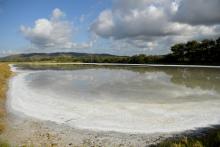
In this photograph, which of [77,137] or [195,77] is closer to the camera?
[77,137]

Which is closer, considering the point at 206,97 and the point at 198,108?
the point at 198,108

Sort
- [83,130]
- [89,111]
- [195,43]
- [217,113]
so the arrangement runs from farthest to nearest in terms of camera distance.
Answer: [195,43], [89,111], [217,113], [83,130]

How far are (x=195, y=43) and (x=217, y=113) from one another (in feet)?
153

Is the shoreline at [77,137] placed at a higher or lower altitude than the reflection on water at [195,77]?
lower

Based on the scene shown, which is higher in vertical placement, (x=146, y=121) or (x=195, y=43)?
(x=195, y=43)

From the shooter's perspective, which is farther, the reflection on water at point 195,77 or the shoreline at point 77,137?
the reflection on water at point 195,77

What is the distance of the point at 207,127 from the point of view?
8211mm

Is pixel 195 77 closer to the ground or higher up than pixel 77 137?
higher up

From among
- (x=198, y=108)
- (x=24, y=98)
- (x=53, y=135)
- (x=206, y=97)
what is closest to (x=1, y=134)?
(x=53, y=135)

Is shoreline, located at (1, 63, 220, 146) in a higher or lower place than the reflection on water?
lower

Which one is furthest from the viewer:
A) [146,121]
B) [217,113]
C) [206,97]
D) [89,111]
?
[206,97]

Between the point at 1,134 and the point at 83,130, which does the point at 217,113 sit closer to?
the point at 83,130

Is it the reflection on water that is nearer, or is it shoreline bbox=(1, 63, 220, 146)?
shoreline bbox=(1, 63, 220, 146)

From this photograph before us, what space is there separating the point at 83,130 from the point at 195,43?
50212 millimetres
